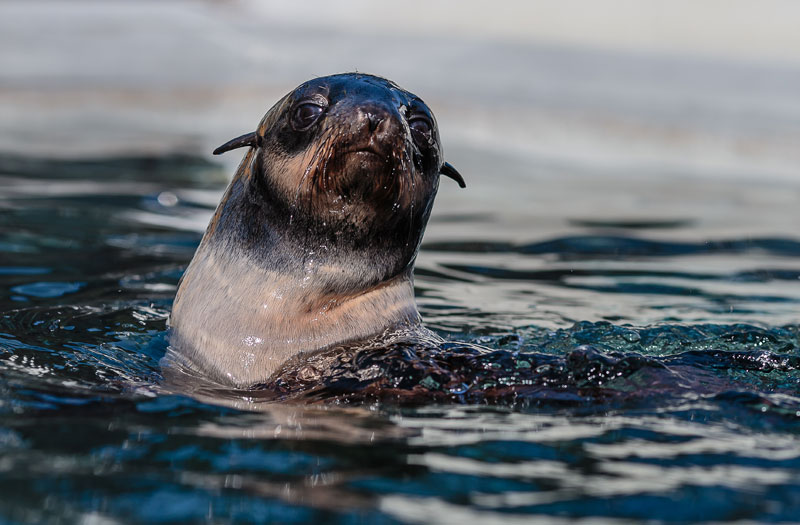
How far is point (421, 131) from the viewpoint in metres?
3.94

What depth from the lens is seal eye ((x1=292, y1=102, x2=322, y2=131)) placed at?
12.6ft

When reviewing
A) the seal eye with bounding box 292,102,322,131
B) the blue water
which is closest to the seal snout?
the seal eye with bounding box 292,102,322,131

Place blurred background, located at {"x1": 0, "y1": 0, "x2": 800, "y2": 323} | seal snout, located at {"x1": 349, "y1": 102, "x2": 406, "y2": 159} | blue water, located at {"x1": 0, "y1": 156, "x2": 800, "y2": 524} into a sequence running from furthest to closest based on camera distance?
blurred background, located at {"x1": 0, "y1": 0, "x2": 800, "y2": 323} → seal snout, located at {"x1": 349, "y1": 102, "x2": 406, "y2": 159} → blue water, located at {"x1": 0, "y1": 156, "x2": 800, "y2": 524}

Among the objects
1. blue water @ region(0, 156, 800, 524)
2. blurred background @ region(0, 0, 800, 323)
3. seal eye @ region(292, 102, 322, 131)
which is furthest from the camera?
blurred background @ region(0, 0, 800, 323)

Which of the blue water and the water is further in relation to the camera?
the water

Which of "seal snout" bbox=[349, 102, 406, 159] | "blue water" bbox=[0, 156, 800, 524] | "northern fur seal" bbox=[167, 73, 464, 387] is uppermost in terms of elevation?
"seal snout" bbox=[349, 102, 406, 159]

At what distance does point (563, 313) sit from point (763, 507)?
2.81 metres

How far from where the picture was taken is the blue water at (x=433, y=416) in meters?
2.63

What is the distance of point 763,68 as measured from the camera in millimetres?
13688

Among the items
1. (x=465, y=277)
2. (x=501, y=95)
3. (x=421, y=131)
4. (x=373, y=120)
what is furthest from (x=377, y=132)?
(x=501, y=95)

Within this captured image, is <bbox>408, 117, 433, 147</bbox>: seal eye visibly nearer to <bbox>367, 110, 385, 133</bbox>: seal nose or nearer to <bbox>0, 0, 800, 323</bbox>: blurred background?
<bbox>367, 110, 385, 133</bbox>: seal nose

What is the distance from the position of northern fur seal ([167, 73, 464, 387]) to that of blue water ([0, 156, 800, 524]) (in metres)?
0.21

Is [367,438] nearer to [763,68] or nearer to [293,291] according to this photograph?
[293,291]

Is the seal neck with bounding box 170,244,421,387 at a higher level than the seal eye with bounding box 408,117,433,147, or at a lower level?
lower
